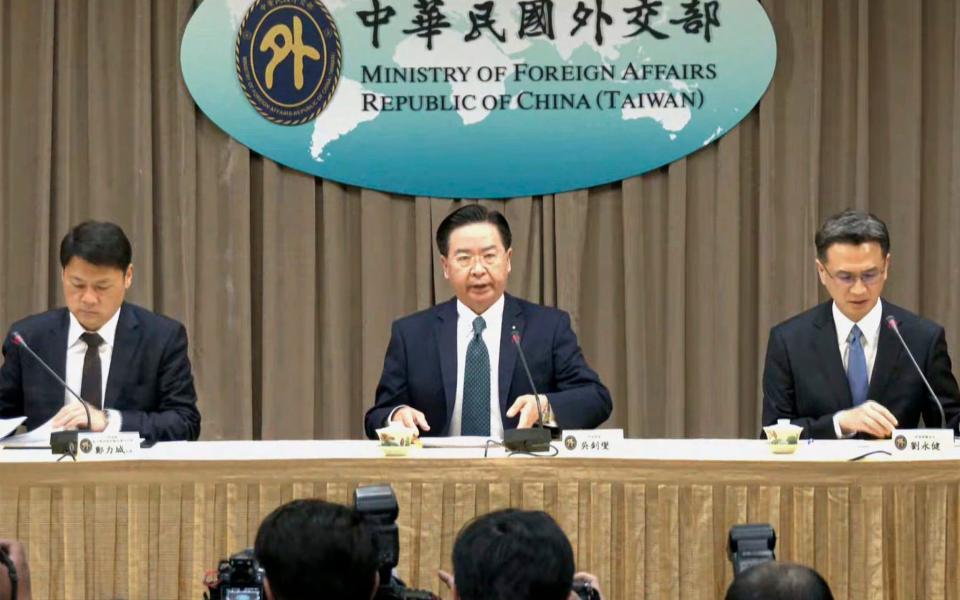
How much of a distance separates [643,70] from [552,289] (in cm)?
86

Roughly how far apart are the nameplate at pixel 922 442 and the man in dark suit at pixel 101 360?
1.88m

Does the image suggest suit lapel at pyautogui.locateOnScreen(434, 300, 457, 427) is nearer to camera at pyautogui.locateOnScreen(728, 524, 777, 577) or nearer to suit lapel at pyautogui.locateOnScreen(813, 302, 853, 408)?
suit lapel at pyautogui.locateOnScreen(813, 302, 853, 408)

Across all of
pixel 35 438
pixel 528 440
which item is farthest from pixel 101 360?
pixel 528 440

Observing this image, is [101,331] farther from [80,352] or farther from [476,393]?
[476,393]

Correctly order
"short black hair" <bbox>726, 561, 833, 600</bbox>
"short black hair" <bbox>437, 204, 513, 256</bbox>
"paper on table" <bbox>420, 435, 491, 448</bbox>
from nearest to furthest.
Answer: "short black hair" <bbox>726, 561, 833, 600</bbox>, "paper on table" <bbox>420, 435, 491, 448</bbox>, "short black hair" <bbox>437, 204, 513, 256</bbox>

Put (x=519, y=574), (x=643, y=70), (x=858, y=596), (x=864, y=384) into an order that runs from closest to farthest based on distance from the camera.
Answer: (x=519, y=574)
(x=858, y=596)
(x=864, y=384)
(x=643, y=70)

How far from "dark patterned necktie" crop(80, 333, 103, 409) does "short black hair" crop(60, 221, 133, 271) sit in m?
0.25

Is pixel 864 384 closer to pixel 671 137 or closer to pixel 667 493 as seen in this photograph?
pixel 667 493

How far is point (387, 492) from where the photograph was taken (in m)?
2.23

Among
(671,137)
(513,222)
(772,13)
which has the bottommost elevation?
(513,222)

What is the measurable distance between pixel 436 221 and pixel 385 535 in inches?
115

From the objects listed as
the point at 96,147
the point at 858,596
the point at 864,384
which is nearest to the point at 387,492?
the point at 858,596

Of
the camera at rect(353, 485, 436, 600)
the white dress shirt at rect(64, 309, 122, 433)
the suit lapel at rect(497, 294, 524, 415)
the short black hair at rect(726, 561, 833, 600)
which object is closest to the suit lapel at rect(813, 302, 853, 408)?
the suit lapel at rect(497, 294, 524, 415)

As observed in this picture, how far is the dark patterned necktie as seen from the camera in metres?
3.81
